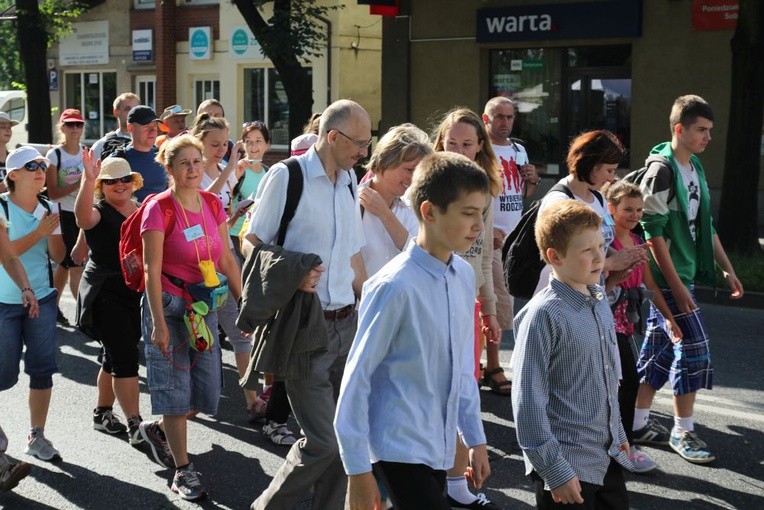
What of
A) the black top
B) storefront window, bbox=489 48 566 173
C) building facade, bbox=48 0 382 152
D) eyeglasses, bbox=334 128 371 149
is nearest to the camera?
eyeglasses, bbox=334 128 371 149

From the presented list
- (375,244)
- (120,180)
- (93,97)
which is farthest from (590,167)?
(93,97)

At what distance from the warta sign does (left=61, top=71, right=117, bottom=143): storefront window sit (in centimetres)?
1543

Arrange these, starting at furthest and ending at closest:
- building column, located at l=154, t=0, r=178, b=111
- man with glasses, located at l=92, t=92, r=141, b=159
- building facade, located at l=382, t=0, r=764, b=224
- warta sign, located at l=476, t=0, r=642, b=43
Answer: building column, located at l=154, t=0, r=178, b=111 → warta sign, located at l=476, t=0, r=642, b=43 → building facade, located at l=382, t=0, r=764, b=224 → man with glasses, located at l=92, t=92, r=141, b=159

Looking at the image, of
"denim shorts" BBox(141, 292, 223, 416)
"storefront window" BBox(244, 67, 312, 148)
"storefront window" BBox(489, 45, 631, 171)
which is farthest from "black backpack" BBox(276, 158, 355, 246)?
"storefront window" BBox(244, 67, 312, 148)

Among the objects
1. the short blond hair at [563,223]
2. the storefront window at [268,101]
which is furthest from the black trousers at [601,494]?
the storefront window at [268,101]

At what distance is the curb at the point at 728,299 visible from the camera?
11.5m

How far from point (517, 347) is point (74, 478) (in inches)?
120

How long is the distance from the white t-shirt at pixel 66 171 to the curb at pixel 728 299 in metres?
6.28

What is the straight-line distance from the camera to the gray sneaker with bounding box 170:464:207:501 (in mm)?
5652

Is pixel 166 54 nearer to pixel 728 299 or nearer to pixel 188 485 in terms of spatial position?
pixel 728 299

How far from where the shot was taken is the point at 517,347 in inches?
157

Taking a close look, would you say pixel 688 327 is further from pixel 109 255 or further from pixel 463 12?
pixel 463 12

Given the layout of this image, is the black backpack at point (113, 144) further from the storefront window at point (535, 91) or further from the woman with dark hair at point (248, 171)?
the storefront window at point (535, 91)

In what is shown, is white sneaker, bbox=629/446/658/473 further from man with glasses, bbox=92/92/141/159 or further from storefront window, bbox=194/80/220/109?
storefront window, bbox=194/80/220/109
